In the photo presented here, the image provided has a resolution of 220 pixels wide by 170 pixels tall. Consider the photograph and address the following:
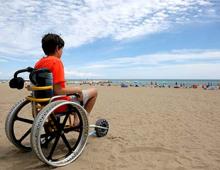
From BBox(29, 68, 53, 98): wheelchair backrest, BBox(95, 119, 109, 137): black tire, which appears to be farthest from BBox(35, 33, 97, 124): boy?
BBox(95, 119, 109, 137): black tire

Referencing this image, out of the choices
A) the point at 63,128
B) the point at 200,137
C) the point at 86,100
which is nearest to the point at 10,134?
the point at 63,128

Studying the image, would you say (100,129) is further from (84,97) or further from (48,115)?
(48,115)

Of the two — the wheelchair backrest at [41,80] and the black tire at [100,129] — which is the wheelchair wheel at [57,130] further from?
the black tire at [100,129]

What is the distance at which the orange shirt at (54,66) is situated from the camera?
3.65 metres

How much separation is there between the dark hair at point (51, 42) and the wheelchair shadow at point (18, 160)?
161 cm

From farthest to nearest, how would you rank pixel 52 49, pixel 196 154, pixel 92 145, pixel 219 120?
pixel 219 120 < pixel 92 145 < pixel 196 154 < pixel 52 49

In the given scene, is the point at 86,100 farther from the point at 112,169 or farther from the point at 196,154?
the point at 196,154

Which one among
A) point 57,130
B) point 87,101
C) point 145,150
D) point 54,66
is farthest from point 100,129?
point 54,66

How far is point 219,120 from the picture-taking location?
287 inches

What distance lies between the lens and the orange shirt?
365cm

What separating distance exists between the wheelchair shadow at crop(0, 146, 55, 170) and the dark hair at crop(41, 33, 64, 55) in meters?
1.61

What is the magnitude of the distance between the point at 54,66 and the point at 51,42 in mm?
461

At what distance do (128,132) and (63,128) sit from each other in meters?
2.32

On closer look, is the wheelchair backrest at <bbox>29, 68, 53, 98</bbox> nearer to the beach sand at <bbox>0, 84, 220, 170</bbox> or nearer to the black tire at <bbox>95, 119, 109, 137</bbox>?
the beach sand at <bbox>0, 84, 220, 170</bbox>
